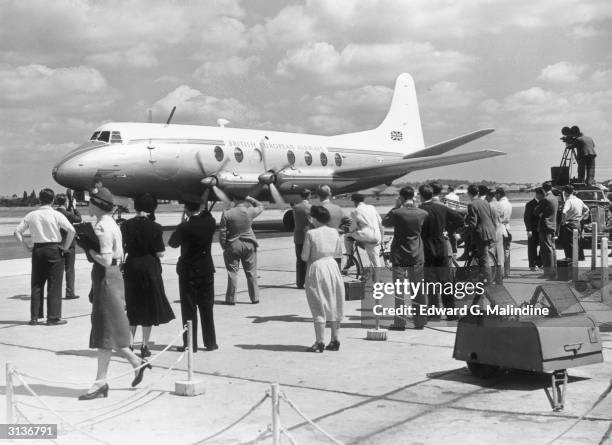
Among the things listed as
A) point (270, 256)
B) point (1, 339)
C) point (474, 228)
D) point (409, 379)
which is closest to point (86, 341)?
point (1, 339)

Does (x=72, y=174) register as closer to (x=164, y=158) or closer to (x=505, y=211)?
(x=164, y=158)

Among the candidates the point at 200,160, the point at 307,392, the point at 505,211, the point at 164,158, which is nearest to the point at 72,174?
the point at 164,158

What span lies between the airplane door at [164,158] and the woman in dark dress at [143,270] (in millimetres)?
16535

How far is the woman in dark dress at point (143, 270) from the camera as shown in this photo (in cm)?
714

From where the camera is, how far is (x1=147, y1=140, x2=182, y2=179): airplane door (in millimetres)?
23422

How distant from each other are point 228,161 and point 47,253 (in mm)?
16513

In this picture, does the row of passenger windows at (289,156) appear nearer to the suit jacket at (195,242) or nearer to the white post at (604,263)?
the white post at (604,263)

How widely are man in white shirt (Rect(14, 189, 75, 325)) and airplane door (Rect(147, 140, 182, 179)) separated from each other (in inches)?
548

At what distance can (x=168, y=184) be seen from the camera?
24297 millimetres

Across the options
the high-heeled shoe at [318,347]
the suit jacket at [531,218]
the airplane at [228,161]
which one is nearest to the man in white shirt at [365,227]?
the high-heeled shoe at [318,347]

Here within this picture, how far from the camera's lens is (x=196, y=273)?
7.85 m

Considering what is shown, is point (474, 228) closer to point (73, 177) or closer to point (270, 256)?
point (270, 256)

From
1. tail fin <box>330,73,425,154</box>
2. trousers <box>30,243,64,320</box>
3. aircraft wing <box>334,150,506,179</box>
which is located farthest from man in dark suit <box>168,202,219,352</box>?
tail fin <box>330,73,425,154</box>

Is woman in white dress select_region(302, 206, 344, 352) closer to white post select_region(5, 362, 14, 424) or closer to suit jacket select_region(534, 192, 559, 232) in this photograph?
white post select_region(5, 362, 14, 424)
